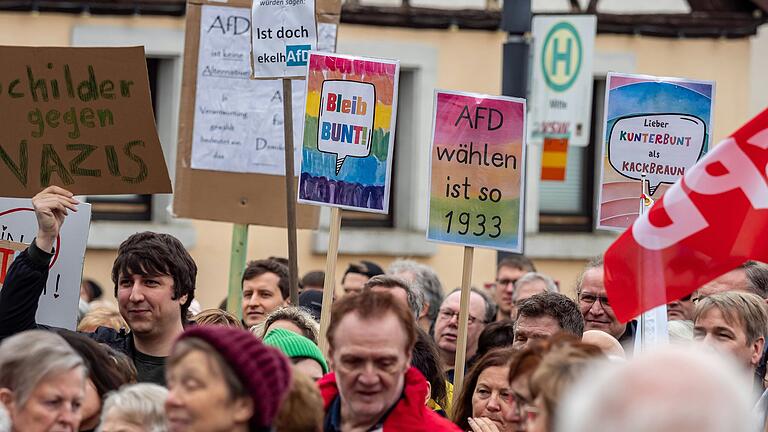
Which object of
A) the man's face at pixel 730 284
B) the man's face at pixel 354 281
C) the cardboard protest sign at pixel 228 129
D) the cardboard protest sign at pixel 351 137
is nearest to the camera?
the cardboard protest sign at pixel 351 137

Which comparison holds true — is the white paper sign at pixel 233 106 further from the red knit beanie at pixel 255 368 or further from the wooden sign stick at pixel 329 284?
the red knit beanie at pixel 255 368

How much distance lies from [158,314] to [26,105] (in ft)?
4.76

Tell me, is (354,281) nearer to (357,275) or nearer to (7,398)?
(357,275)

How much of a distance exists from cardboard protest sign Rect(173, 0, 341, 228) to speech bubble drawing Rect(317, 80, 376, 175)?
1166 mm

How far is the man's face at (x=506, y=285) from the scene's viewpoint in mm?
10641

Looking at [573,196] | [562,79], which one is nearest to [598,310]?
[562,79]

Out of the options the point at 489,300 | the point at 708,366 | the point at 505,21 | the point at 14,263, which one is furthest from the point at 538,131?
the point at 708,366

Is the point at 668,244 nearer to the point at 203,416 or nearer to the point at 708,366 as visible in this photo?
the point at 203,416

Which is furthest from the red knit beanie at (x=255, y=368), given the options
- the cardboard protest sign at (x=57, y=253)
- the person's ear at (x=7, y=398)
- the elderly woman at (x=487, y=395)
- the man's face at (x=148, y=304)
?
the cardboard protest sign at (x=57, y=253)

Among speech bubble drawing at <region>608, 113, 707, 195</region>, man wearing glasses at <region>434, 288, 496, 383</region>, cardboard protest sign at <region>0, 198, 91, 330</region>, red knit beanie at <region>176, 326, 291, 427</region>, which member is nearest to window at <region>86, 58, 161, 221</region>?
man wearing glasses at <region>434, 288, 496, 383</region>

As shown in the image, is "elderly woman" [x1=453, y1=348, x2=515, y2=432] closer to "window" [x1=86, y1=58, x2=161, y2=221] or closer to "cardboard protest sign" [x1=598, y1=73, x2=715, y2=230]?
"cardboard protest sign" [x1=598, y1=73, x2=715, y2=230]

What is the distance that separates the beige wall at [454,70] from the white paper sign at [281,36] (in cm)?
693

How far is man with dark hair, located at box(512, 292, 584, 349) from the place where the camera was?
6016mm

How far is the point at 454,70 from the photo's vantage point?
15.7 m
